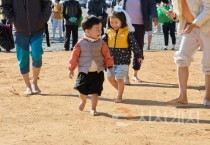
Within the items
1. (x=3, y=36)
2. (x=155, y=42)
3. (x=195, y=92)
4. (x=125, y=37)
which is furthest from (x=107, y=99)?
(x=155, y=42)

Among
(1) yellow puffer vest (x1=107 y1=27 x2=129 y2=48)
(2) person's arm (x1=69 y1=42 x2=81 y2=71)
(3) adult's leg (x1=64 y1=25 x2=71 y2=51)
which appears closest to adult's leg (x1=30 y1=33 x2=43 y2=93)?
(1) yellow puffer vest (x1=107 y1=27 x2=129 y2=48)

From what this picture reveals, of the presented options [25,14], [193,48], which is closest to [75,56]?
[193,48]

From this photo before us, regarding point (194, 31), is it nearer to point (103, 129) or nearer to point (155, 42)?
point (103, 129)

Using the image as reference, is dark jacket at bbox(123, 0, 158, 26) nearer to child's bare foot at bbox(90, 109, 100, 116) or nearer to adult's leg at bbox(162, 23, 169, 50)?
child's bare foot at bbox(90, 109, 100, 116)

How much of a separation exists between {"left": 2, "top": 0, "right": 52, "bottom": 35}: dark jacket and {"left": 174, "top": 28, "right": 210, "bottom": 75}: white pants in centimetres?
223

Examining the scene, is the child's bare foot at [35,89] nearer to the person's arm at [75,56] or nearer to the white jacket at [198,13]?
the person's arm at [75,56]

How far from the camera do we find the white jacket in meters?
6.38

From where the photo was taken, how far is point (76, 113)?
21.0 ft

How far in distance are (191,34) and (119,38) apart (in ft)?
3.48

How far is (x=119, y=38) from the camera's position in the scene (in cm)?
721

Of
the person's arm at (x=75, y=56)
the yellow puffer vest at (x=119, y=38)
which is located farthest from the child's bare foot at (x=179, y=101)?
the person's arm at (x=75, y=56)

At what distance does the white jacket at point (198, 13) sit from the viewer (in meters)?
6.38

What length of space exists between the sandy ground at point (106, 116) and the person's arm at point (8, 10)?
3.83 feet

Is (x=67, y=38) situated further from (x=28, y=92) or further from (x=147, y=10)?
(x=28, y=92)
